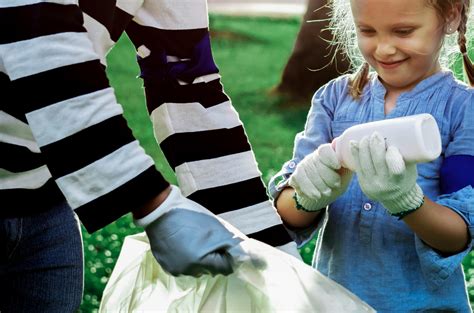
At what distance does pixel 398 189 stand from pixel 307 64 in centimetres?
570

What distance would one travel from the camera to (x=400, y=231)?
2109 mm

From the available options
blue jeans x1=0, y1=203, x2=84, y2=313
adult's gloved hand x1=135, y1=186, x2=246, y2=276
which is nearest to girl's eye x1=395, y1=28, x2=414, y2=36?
adult's gloved hand x1=135, y1=186, x2=246, y2=276

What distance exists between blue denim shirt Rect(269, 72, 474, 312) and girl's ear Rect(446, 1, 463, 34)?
0.11 meters

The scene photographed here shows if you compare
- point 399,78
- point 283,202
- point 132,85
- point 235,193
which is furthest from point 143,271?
point 132,85

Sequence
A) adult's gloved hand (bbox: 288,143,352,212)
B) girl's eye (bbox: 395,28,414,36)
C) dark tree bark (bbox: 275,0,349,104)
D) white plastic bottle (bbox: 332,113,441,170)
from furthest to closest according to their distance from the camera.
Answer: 1. dark tree bark (bbox: 275,0,349,104)
2. girl's eye (bbox: 395,28,414,36)
3. adult's gloved hand (bbox: 288,143,352,212)
4. white plastic bottle (bbox: 332,113,441,170)

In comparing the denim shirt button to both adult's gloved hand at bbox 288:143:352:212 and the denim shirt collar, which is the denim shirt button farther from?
the denim shirt collar

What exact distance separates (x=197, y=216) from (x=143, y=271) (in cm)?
37

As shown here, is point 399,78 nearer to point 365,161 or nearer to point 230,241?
point 365,161

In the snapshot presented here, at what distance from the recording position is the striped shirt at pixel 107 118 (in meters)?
1.59

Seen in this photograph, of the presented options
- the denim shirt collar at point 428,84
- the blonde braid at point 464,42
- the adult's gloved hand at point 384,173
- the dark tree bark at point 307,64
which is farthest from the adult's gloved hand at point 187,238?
the dark tree bark at point 307,64

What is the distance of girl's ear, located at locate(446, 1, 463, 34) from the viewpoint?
207 centimetres

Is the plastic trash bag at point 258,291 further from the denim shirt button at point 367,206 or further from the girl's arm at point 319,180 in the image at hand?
the denim shirt button at point 367,206

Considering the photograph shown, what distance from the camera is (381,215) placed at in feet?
6.97

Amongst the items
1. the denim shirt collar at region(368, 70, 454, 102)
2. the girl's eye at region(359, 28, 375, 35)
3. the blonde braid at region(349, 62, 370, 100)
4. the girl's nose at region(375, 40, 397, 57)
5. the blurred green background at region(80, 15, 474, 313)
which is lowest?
the blurred green background at region(80, 15, 474, 313)
